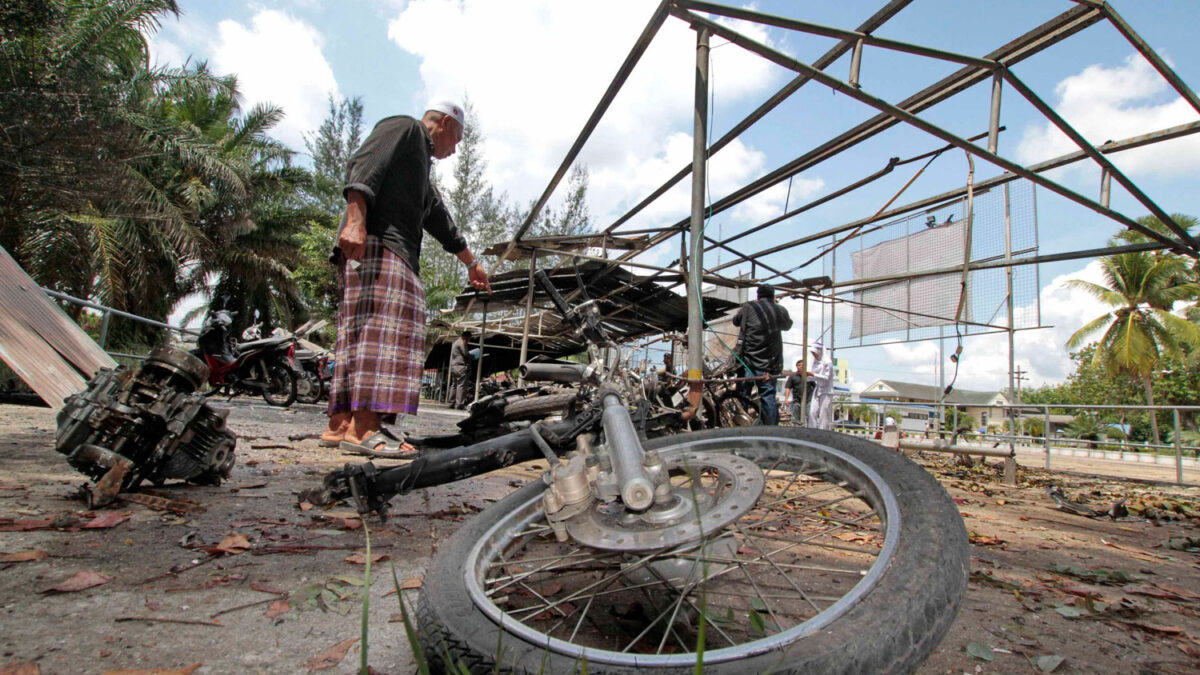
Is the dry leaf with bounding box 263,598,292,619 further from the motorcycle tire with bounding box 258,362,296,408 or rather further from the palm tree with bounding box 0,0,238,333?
the palm tree with bounding box 0,0,238,333

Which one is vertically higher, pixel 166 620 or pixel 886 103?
pixel 886 103

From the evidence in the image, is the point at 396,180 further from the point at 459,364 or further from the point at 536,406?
the point at 459,364

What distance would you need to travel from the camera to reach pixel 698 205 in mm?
3387

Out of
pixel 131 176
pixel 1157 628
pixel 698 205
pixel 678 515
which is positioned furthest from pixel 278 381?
pixel 131 176

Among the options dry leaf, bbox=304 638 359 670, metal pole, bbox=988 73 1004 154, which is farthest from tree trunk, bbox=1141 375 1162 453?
dry leaf, bbox=304 638 359 670

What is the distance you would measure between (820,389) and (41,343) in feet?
30.2

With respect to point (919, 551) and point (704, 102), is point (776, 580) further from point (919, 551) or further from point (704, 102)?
point (704, 102)

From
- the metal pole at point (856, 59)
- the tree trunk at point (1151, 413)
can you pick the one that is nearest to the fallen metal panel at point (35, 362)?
the metal pole at point (856, 59)

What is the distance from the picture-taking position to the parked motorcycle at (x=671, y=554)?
0.84 meters

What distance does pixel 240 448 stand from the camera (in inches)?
147

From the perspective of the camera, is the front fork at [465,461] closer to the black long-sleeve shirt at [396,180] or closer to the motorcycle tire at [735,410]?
the black long-sleeve shirt at [396,180]

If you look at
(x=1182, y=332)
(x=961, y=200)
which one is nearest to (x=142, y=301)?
(x=961, y=200)

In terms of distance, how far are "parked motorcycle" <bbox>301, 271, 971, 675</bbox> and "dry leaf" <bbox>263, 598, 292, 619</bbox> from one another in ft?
1.41

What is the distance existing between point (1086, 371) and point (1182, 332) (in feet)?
92.5
